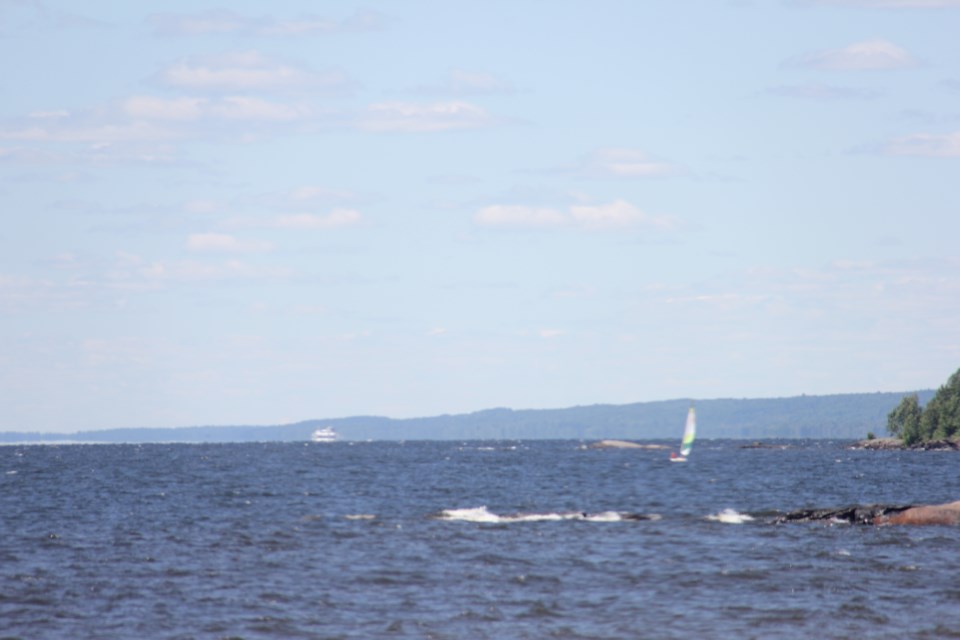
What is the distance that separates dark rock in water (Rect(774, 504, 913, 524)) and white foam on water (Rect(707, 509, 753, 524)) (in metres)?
1.61

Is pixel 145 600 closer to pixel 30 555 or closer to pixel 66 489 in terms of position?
pixel 30 555

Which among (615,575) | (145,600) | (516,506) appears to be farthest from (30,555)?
(516,506)

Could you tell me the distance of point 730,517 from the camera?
224ft

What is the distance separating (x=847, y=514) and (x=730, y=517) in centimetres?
566

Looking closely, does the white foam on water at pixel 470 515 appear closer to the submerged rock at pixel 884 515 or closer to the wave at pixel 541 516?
the wave at pixel 541 516

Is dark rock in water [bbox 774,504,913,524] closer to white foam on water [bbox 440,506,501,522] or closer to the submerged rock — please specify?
the submerged rock

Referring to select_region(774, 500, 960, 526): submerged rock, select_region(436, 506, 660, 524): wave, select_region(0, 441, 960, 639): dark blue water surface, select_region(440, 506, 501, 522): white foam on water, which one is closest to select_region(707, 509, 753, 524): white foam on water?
select_region(0, 441, 960, 639): dark blue water surface

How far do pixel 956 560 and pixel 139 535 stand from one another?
113 ft

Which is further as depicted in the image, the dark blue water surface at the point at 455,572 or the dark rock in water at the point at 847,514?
the dark rock in water at the point at 847,514

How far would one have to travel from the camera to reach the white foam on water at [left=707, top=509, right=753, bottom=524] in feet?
218

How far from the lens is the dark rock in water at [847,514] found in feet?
214

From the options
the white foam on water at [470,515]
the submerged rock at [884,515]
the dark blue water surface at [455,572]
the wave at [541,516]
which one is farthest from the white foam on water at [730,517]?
the white foam on water at [470,515]

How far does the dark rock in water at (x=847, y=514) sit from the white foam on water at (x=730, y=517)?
1.61 meters

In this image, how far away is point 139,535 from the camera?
202ft
